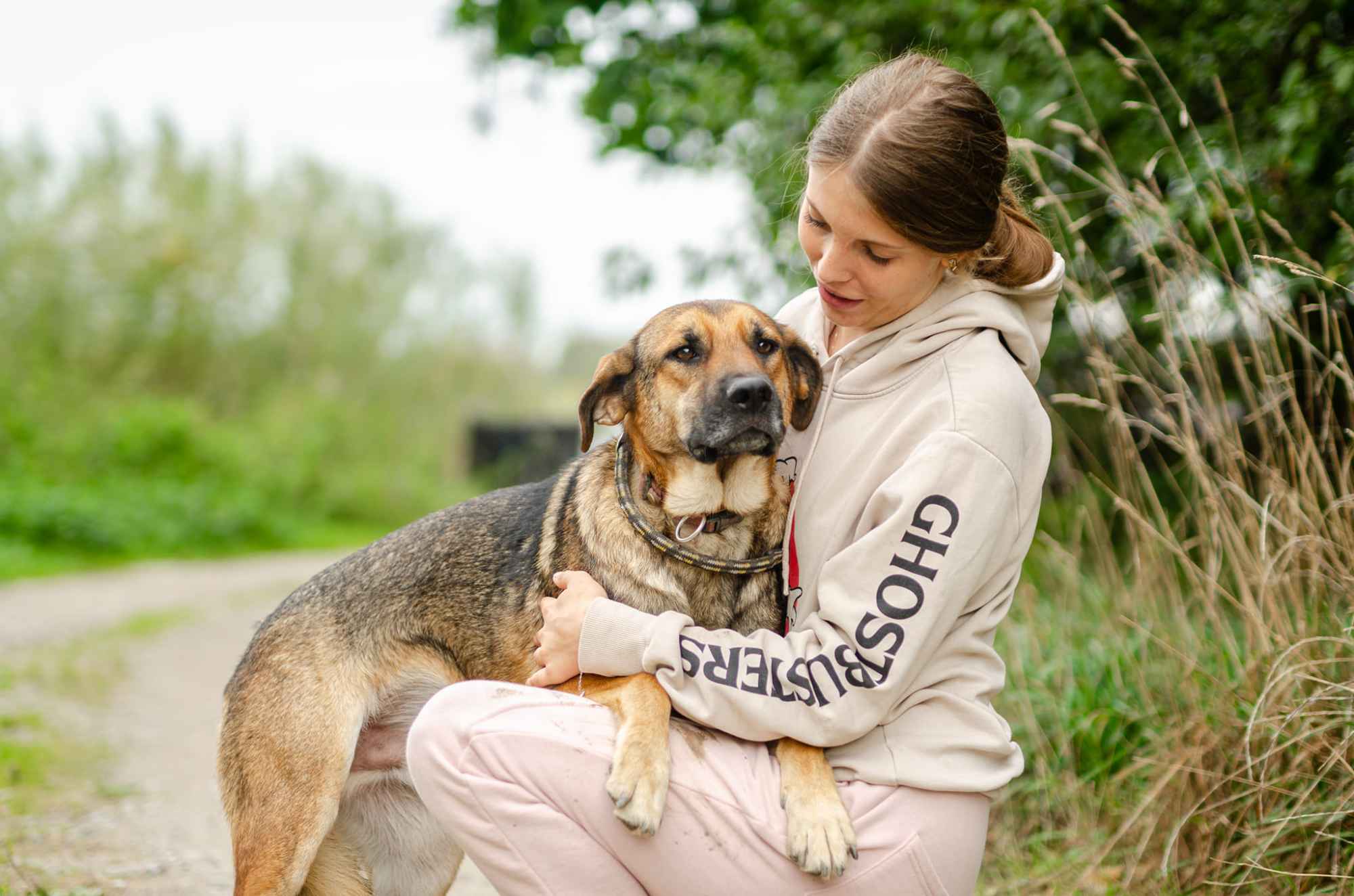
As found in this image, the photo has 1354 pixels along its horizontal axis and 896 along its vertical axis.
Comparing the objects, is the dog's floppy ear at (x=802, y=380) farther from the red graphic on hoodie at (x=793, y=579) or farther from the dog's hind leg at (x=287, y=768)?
the dog's hind leg at (x=287, y=768)

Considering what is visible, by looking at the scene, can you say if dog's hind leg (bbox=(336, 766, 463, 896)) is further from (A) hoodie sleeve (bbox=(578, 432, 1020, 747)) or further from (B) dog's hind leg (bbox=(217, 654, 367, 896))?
(A) hoodie sleeve (bbox=(578, 432, 1020, 747))

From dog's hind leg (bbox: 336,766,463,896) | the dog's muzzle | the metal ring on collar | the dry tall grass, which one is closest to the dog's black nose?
the dog's muzzle

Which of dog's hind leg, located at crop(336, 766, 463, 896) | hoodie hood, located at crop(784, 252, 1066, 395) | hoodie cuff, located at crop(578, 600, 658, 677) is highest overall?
hoodie hood, located at crop(784, 252, 1066, 395)

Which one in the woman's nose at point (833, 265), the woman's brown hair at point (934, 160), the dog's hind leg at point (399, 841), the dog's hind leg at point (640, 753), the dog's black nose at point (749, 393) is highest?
the woman's brown hair at point (934, 160)

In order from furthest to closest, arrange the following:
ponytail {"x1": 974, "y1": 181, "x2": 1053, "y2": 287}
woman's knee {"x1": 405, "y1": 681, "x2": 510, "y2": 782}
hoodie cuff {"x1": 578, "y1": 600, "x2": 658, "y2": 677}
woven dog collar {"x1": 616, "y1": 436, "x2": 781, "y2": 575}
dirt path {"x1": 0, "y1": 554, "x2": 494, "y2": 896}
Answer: dirt path {"x1": 0, "y1": 554, "x2": 494, "y2": 896}, woven dog collar {"x1": 616, "y1": 436, "x2": 781, "y2": 575}, ponytail {"x1": 974, "y1": 181, "x2": 1053, "y2": 287}, hoodie cuff {"x1": 578, "y1": 600, "x2": 658, "y2": 677}, woman's knee {"x1": 405, "y1": 681, "x2": 510, "y2": 782}

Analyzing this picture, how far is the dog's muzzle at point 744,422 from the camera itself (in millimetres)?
2676

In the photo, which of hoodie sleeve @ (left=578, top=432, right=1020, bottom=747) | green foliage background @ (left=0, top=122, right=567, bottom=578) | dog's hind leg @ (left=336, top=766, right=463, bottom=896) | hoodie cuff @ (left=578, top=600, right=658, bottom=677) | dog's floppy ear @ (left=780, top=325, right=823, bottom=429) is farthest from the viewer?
green foliage background @ (left=0, top=122, right=567, bottom=578)

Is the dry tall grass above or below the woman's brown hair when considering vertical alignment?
below

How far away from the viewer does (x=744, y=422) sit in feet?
8.82

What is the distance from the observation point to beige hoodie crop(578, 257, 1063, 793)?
6.81 feet

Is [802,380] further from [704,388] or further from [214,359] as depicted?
[214,359]

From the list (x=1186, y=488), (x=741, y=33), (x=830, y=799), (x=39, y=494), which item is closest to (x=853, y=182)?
(x=830, y=799)

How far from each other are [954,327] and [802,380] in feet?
2.10

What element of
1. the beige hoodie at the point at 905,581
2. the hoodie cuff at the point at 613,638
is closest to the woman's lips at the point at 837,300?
the beige hoodie at the point at 905,581
